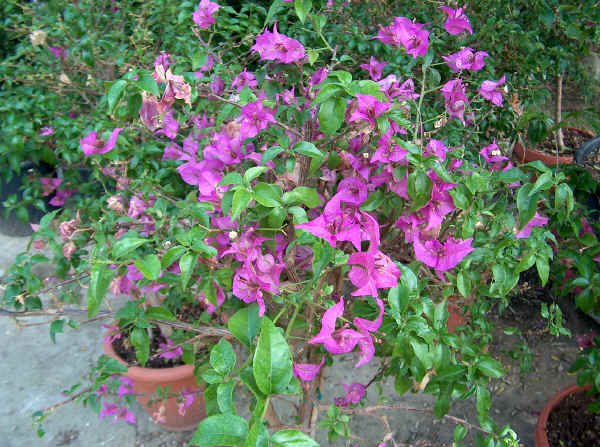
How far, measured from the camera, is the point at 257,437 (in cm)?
43

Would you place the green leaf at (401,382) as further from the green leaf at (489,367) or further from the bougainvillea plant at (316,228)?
the green leaf at (489,367)

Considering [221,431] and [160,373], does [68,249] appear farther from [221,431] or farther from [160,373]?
[221,431]

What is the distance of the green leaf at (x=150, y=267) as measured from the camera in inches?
26.2

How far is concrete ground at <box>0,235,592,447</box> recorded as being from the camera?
1620 millimetres

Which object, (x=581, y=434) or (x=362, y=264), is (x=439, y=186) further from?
(x=581, y=434)

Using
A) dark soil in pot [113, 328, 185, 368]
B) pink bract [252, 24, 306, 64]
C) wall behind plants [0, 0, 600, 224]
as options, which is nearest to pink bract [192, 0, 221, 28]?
wall behind plants [0, 0, 600, 224]

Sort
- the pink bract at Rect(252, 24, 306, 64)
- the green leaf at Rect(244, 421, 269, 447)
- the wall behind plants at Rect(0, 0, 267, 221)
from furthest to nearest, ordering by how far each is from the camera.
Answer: the wall behind plants at Rect(0, 0, 267, 221) < the pink bract at Rect(252, 24, 306, 64) < the green leaf at Rect(244, 421, 269, 447)

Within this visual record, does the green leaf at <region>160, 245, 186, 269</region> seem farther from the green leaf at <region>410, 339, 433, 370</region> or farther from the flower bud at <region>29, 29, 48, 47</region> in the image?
the flower bud at <region>29, 29, 48, 47</region>

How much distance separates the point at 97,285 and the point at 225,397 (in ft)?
0.78

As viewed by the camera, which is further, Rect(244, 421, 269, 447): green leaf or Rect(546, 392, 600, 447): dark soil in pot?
Rect(546, 392, 600, 447): dark soil in pot

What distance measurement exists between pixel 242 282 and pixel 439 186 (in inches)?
13.8

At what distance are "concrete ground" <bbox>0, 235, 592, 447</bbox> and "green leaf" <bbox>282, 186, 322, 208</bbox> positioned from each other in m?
1.10

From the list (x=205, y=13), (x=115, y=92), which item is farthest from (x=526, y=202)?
(x=205, y=13)

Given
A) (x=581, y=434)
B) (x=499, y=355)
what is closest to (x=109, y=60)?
(x=499, y=355)
